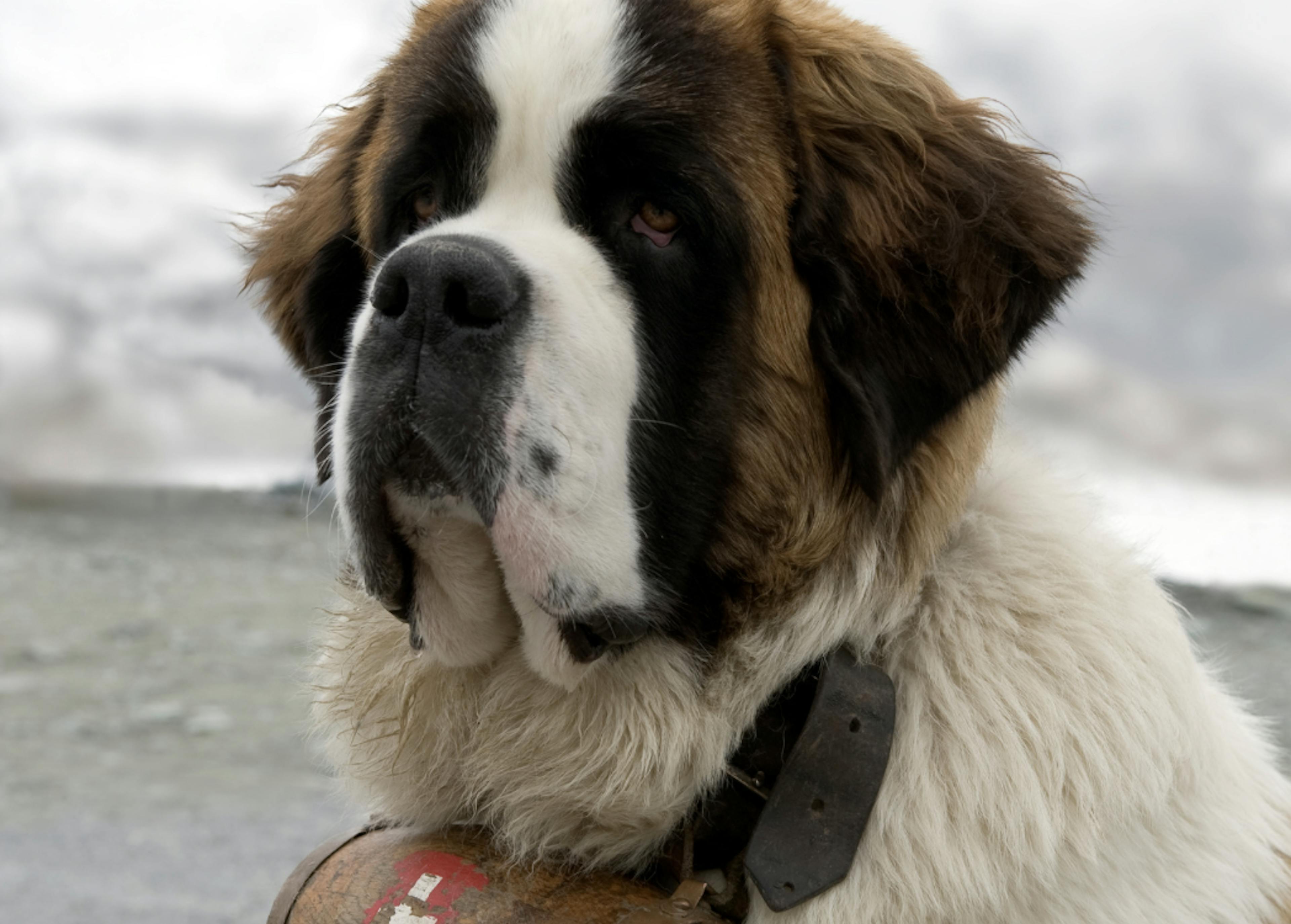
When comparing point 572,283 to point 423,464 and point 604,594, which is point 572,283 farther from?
point 604,594

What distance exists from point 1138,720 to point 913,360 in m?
0.65

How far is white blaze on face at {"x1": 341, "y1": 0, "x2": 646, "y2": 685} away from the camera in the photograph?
171 cm

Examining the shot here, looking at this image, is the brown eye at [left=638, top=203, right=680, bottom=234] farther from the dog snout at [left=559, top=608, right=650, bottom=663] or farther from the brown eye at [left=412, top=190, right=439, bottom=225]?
the dog snout at [left=559, top=608, right=650, bottom=663]

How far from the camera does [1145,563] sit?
7.03 ft

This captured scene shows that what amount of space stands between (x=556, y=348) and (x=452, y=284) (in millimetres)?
166

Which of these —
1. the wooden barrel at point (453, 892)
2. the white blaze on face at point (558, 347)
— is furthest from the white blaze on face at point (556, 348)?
the wooden barrel at point (453, 892)

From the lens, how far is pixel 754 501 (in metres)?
1.94

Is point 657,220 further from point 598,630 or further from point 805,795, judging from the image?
point 805,795

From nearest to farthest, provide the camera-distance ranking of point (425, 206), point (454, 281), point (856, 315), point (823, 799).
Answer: point (454, 281), point (823, 799), point (856, 315), point (425, 206)

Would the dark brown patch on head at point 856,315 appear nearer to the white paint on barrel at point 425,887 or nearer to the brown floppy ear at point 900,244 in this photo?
the brown floppy ear at point 900,244

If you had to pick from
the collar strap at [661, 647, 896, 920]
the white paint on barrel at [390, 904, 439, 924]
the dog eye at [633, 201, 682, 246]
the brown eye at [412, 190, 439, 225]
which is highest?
the dog eye at [633, 201, 682, 246]

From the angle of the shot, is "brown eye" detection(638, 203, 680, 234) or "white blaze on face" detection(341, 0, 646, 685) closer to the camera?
"white blaze on face" detection(341, 0, 646, 685)

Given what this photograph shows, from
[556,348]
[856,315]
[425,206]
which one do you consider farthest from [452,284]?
[856,315]

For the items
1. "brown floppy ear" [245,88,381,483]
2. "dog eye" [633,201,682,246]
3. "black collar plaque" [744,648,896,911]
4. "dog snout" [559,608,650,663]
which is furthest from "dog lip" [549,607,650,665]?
"brown floppy ear" [245,88,381,483]
